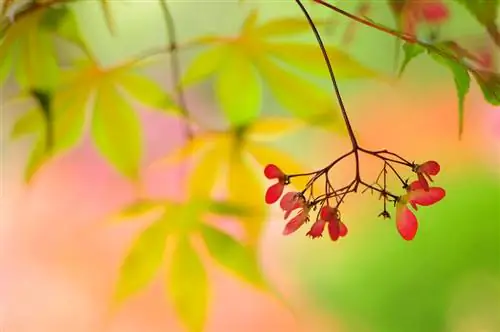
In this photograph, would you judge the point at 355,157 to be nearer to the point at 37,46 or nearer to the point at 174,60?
the point at 174,60

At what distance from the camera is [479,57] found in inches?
36.9

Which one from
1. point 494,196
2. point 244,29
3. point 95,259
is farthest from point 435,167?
point 95,259

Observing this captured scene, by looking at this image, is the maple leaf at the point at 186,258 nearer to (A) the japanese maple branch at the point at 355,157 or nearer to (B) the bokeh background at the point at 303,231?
(B) the bokeh background at the point at 303,231

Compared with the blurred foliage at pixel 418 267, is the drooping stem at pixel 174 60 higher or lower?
higher

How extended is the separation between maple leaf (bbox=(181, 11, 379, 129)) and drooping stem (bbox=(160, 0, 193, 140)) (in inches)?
0.5

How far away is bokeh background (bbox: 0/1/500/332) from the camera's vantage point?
893 millimetres

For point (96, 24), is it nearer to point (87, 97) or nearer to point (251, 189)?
point (87, 97)

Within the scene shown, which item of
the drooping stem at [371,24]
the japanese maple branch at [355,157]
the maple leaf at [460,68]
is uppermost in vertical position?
the drooping stem at [371,24]

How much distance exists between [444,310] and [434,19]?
0.40 m

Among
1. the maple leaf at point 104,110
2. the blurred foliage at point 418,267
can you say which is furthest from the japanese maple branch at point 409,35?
the maple leaf at point 104,110

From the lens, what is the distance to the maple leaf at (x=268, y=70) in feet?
3.10

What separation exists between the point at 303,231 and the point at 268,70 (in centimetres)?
23

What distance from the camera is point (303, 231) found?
914 mm

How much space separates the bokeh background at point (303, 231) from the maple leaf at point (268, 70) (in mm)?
15
